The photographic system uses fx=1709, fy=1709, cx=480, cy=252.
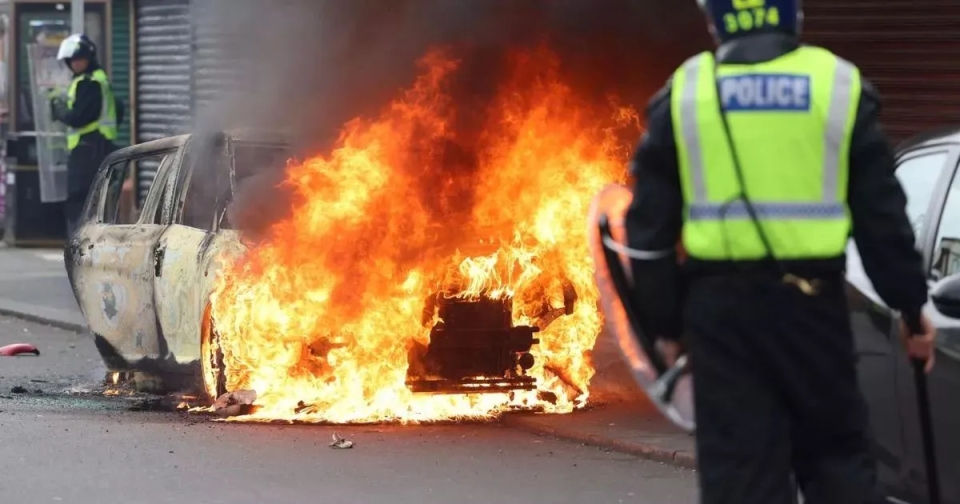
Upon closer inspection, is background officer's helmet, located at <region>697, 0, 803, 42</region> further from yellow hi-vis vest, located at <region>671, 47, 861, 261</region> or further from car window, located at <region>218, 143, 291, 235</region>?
car window, located at <region>218, 143, 291, 235</region>

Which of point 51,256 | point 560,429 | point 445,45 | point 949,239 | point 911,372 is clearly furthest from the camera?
point 51,256

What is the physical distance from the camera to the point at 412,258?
28.4 ft

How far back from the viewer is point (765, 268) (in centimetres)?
380

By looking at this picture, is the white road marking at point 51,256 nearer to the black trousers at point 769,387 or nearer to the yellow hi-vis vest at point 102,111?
the yellow hi-vis vest at point 102,111

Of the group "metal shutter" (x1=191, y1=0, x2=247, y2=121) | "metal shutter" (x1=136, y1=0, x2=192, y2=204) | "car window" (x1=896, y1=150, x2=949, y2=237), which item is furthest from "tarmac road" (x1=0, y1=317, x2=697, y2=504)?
"metal shutter" (x1=136, y1=0, x2=192, y2=204)

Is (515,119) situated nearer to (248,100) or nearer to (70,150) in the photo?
(248,100)

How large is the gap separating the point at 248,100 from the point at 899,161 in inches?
238

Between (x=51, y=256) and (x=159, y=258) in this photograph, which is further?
(x=51, y=256)

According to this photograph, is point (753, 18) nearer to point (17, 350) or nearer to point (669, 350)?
point (669, 350)

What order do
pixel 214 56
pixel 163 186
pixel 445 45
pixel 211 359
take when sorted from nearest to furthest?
pixel 211 359 → pixel 163 186 → pixel 445 45 → pixel 214 56

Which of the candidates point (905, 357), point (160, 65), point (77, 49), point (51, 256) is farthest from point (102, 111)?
point (905, 357)

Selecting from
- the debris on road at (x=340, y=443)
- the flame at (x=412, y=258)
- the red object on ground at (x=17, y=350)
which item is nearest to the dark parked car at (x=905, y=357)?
the debris on road at (x=340, y=443)

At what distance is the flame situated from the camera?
8469 millimetres

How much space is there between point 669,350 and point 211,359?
5.02 m
